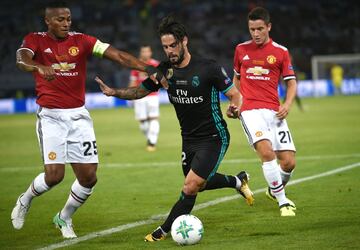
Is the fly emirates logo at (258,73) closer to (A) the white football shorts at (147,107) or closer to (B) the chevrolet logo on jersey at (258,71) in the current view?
(B) the chevrolet logo on jersey at (258,71)

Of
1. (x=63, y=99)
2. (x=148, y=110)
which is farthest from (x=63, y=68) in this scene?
(x=148, y=110)

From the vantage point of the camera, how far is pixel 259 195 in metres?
11.3

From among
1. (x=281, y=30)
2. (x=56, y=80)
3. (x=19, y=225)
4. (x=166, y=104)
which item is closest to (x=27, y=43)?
(x=56, y=80)

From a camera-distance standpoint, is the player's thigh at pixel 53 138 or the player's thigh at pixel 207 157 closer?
the player's thigh at pixel 207 157

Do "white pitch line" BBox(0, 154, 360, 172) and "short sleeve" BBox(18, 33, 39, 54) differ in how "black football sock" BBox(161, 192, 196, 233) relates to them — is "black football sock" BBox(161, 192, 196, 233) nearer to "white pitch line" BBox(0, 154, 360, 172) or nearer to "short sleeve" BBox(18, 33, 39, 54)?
"short sleeve" BBox(18, 33, 39, 54)

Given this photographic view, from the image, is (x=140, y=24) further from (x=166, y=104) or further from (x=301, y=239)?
(x=301, y=239)

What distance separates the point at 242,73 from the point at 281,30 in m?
38.8

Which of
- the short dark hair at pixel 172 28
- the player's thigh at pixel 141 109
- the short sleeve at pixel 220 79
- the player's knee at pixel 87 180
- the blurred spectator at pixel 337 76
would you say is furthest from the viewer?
the blurred spectator at pixel 337 76

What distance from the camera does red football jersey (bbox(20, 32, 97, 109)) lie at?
8516 mm

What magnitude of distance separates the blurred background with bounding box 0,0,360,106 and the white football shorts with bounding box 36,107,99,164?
1329 inches

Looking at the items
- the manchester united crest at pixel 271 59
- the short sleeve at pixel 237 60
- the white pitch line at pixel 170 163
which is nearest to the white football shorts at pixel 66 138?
the short sleeve at pixel 237 60

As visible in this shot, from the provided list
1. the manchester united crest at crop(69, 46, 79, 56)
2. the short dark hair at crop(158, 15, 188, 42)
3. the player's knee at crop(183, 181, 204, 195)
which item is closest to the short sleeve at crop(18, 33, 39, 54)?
the manchester united crest at crop(69, 46, 79, 56)

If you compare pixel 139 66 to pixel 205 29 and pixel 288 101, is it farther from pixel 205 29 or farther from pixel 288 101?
pixel 205 29

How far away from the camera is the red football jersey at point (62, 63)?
8.52 m
